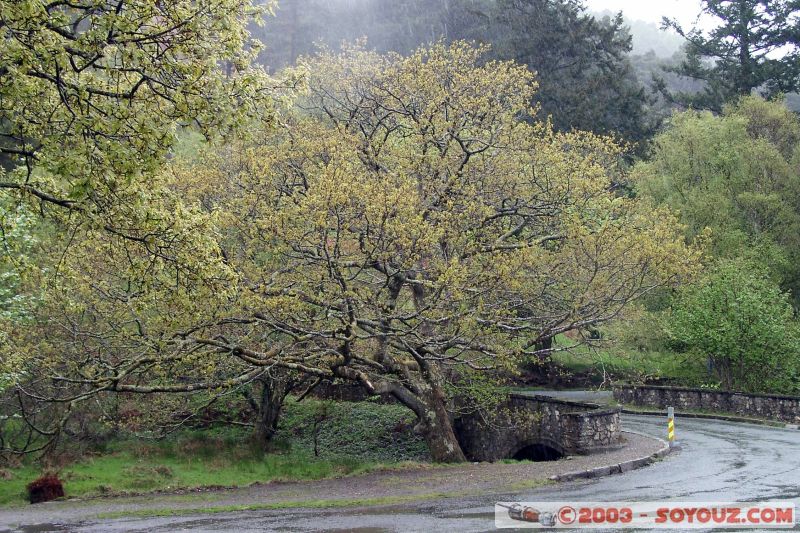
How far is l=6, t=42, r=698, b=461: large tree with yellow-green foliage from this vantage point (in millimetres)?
19141

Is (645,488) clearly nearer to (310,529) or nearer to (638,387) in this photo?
(310,529)

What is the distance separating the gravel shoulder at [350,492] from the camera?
15797mm

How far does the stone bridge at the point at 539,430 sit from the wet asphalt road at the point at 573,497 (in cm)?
323

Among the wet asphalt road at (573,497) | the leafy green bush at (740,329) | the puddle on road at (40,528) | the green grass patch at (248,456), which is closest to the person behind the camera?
the wet asphalt road at (573,497)

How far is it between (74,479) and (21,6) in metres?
Result: 18.1

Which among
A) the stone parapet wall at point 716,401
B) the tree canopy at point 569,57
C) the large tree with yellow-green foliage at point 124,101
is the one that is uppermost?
the tree canopy at point 569,57

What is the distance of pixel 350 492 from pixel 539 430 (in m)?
10.3

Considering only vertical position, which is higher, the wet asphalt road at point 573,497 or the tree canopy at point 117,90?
the tree canopy at point 117,90

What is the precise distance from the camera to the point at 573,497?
14336 mm

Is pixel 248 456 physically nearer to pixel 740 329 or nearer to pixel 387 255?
pixel 387 255

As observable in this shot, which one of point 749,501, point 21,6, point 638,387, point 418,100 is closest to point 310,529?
point 749,501

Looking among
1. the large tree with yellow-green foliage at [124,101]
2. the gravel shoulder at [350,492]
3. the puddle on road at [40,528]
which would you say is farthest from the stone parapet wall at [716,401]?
the puddle on road at [40,528]

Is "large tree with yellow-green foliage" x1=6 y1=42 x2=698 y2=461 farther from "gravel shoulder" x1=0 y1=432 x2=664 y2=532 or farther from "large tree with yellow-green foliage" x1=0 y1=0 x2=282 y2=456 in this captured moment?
"large tree with yellow-green foliage" x1=0 y1=0 x2=282 y2=456

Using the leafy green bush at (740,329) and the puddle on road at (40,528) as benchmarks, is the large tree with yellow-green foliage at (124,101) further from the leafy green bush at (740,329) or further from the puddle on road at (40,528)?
the leafy green bush at (740,329)
